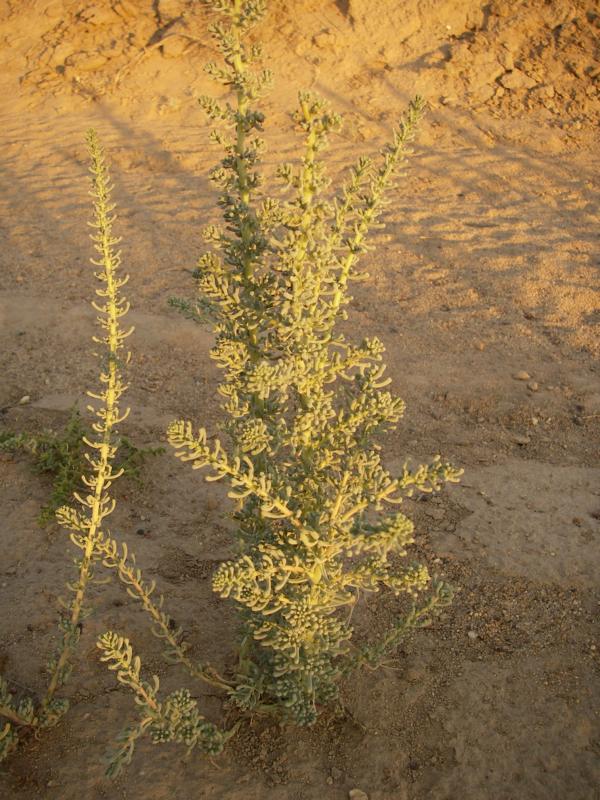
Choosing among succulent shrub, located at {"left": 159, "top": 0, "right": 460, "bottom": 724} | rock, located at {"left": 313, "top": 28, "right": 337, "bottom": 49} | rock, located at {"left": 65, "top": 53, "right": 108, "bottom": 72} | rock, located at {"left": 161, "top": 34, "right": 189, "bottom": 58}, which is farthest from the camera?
rock, located at {"left": 65, "top": 53, "right": 108, "bottom": 72}

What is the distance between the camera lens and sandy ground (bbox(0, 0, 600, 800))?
276cm

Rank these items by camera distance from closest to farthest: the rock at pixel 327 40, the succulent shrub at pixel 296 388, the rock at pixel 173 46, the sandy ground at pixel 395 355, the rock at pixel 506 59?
the succulent shrub at pixel 296 388 → the sandy ground at pixel 395 355 → the rock at pixel 506 59 → the rock at pixel 327 40 → the rock at pixel 173 46

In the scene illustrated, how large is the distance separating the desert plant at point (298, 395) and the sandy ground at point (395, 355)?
61 centimetres

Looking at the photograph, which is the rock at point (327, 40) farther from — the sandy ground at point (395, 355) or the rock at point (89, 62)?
the rock at point (89, 62)

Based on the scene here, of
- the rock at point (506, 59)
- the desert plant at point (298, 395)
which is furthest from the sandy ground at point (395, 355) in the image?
the desert plant at point (298, 395)

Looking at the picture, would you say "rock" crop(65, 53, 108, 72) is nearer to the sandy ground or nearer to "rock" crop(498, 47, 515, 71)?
the sandy ground

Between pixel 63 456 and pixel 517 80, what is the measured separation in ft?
26.2

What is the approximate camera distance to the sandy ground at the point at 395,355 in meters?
2.76

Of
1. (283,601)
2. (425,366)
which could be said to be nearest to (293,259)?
(283,601)

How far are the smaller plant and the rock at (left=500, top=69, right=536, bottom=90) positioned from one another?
24.5ft

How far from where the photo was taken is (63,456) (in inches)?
162

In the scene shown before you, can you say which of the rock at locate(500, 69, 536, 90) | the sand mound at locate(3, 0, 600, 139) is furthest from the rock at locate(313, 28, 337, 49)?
the rock at locate(500, 69, 536, 90)

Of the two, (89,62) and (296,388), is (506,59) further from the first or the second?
(296,388)

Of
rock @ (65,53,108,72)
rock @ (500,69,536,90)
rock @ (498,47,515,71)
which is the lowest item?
rock @ (65,53,108,72)
